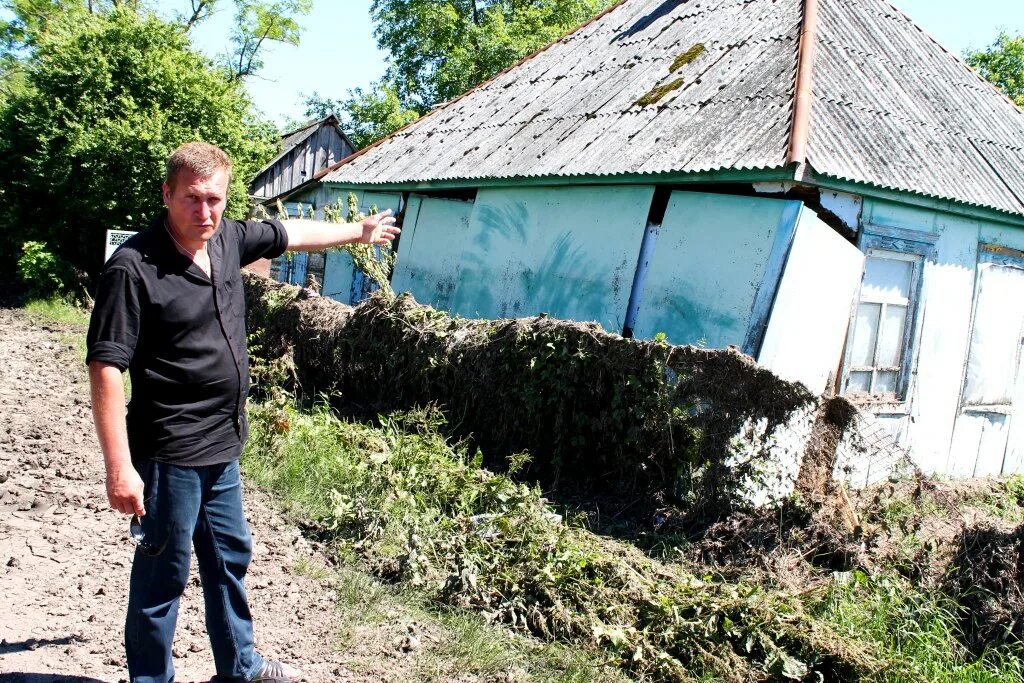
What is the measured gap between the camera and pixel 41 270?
43.8ft

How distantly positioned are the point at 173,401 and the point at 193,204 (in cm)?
71

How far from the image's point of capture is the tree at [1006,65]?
2600 centimetres

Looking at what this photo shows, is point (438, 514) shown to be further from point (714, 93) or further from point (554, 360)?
point (714, 93)

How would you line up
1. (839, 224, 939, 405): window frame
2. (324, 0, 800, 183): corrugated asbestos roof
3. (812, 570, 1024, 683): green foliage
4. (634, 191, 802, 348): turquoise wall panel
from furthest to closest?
(324, 0, 800, 183): corrugated asbestos roof, (839, 224, 939, 405): window frame, (634, 191, 802, 348): turquoise wall panel, (812, 570, 1024, 683): green foliage

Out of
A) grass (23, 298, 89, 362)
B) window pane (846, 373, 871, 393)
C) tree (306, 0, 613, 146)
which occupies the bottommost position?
grass (23, 298, 89, 362)

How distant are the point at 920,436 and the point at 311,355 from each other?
655 cm

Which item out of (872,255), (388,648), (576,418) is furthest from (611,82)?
(388,648)

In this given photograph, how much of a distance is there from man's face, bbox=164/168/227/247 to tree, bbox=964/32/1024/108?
28.7 m

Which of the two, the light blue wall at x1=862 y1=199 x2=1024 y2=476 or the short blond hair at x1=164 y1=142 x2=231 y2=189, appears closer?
the short blond hair at x1=164 y1=142 x2=231 y2=189

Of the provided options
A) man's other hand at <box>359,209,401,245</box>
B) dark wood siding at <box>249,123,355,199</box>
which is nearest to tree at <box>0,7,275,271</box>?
man's other hand at <box>359,209,401,245</box>

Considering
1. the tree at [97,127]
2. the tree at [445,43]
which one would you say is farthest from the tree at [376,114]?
the tree at [97,127]

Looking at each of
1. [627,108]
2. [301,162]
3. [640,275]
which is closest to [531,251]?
[640,275]

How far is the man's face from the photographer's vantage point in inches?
116

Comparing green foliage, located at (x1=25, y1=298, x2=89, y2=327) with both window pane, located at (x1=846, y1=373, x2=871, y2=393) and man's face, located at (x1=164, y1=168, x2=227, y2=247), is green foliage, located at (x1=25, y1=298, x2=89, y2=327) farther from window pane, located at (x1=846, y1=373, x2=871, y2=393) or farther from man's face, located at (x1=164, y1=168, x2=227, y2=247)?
window pane, located at (x1=846, y1=373, x2=871, y2=393)
